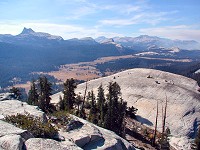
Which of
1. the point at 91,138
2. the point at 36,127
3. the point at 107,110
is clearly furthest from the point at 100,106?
the point at 36,127

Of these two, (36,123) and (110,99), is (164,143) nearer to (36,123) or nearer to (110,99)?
(110,99)

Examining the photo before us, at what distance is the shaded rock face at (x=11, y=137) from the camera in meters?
21.2

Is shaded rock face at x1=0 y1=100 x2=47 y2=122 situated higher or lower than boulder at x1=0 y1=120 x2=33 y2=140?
lower

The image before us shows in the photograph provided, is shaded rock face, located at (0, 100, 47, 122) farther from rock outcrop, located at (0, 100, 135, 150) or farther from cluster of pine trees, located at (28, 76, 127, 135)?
cluster of pine trees, located at (28, 76, 127, 135)

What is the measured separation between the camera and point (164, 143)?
67.4m

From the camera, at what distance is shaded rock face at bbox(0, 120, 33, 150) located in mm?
21156

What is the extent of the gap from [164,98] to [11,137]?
9840 cm

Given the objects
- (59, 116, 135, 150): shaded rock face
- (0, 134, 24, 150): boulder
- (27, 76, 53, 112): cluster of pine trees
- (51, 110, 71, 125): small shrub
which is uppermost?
(0, 134, 24, 150): boulder

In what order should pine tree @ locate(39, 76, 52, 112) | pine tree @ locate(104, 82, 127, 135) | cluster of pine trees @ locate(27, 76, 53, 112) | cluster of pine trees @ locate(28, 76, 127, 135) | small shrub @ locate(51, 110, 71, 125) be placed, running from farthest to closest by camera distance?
1. pine tree @ locate(39, 76, 52, 112)
2. cluster of pine trees @ locate(27, 76, 53, 112)
3. cluster of pine trees @ locate(28, 76, 127, 135)
4. pine tree @ locate(104, 82, 127, 135)
5. small shrub @ locate(51, 110, 71, 125)

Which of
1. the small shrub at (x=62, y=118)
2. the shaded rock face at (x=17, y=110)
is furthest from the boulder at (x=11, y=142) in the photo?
the small shrub at (x=62, y=118)

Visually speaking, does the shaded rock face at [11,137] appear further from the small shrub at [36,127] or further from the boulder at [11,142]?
the small shrub at [36,127]

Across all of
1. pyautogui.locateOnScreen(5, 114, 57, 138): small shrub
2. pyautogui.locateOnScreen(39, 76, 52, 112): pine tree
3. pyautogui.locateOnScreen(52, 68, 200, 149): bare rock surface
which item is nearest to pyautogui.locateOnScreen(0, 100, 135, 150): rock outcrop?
pyautogui.locateOnScreen(5, 114, 57, 138): small shrub

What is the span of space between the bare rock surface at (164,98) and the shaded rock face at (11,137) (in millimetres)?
75249

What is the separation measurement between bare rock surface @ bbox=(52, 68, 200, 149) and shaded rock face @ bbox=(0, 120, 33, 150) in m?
75.2
